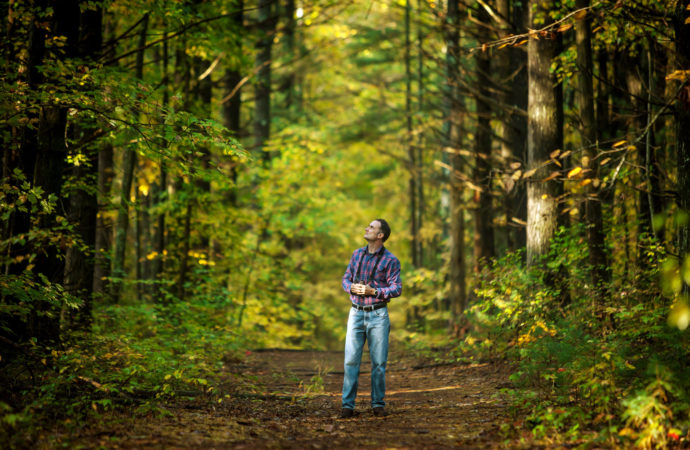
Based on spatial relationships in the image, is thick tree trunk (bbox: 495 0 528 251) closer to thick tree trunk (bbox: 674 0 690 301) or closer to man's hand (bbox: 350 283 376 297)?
thick tree trunk (bbox: 674 0 690 301)

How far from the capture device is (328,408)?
7312mm

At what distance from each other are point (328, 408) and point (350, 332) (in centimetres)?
124

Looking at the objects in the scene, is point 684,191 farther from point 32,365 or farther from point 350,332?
point 32,365

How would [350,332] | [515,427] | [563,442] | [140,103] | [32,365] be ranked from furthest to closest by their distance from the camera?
[350,332] → [140,103] → [32,365] → [515,427] → [563,442]

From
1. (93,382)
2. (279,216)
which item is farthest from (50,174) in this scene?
(279,216)

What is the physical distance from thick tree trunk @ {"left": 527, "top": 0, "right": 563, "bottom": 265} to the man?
412 centimetres

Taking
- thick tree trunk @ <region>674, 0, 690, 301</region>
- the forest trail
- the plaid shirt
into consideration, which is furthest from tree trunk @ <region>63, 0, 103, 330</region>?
thick tree trunk @ <region>674, 0, 690, 301</region>

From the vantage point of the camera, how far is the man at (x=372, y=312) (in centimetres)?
662

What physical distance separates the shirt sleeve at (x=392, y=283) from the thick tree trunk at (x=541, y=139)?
159 inches

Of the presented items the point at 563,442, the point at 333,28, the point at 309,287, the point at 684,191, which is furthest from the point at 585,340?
the point at 333,28

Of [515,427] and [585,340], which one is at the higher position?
[585,340]

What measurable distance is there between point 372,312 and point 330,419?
1.33 meters

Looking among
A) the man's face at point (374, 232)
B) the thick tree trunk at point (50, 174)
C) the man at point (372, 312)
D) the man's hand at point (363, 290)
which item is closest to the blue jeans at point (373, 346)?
the man at point (372, 312)

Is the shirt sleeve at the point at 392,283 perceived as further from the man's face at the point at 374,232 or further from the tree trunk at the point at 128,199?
the tree trunk at the point at 128,199
